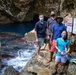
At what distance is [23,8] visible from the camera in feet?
108

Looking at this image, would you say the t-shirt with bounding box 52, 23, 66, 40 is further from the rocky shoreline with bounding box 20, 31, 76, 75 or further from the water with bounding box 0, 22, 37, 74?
the water with bounding box 0, 22, 37, 74

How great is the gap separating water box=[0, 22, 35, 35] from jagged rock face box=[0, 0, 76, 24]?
1.20m

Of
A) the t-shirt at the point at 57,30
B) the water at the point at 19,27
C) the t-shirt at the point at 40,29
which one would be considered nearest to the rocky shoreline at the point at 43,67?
the t-shirt at the point at 40,29

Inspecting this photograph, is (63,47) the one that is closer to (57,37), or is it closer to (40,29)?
(57,37)

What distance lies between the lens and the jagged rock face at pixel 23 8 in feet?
106

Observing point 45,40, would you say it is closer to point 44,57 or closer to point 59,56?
point 44,57

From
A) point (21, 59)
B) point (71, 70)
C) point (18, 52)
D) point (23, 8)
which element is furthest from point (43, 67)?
point (23, 8)

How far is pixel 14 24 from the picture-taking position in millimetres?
33719

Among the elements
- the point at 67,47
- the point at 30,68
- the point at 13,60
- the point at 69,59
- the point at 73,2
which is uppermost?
the point at 73,2

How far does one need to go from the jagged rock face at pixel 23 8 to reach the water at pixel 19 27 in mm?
1203

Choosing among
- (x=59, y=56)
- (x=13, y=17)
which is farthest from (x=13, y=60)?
(x=13, y=17)

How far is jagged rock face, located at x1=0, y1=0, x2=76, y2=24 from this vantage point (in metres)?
32.2

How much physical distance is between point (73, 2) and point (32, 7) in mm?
21386

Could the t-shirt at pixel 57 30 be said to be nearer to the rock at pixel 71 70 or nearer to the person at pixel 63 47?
the person at pixel 63 47
